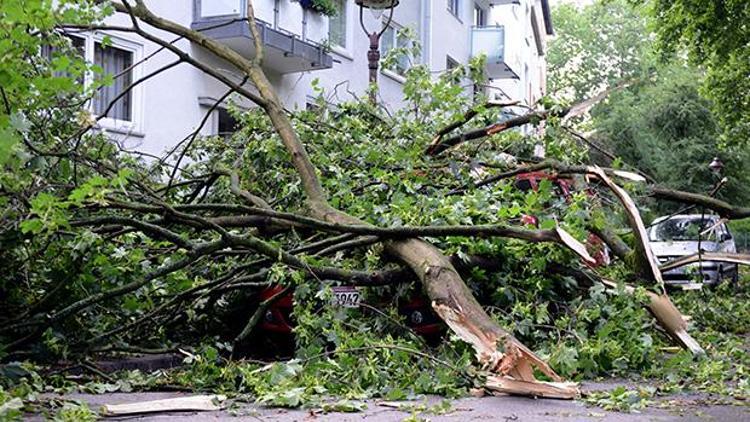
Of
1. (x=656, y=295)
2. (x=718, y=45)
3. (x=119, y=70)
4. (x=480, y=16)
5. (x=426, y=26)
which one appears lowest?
(x=656, y=295)

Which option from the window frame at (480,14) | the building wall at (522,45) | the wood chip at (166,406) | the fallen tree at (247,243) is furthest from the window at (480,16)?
the wood chip at (166,406)

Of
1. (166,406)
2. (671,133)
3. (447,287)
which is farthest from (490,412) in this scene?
(671,133)

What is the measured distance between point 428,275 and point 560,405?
5.24 feet

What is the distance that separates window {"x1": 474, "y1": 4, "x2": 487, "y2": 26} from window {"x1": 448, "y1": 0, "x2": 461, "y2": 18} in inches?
144

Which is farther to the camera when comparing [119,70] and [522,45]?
[522,45]

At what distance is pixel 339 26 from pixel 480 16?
1526 centimetres

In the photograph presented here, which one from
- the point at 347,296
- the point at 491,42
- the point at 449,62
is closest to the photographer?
the point at 347,296

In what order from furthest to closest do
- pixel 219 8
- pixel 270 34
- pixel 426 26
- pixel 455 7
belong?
1. pixel 455 7
2. pixel 426 26
3. pixel 270 34
4. pixel 219 8

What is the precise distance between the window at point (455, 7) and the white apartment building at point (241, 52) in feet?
2.54

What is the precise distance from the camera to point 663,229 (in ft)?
59.4

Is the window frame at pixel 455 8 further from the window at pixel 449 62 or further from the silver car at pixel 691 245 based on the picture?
the silver car at pixel 691 245

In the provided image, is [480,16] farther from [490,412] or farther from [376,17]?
[490,412]

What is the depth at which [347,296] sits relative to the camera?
681 cm

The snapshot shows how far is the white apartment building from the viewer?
15.0 m
